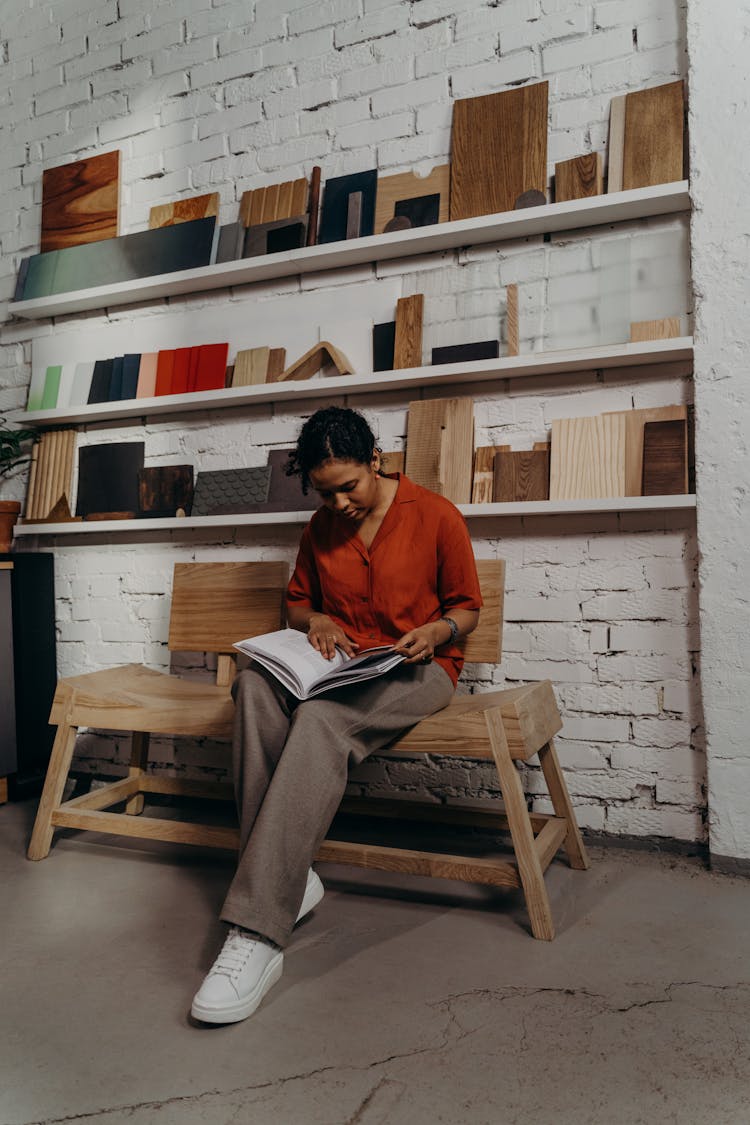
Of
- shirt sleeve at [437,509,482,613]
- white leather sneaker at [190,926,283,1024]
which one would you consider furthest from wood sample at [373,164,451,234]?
white leather sneaker at [190,926,283,1024]

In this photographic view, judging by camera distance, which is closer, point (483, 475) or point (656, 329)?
point (656, 329)

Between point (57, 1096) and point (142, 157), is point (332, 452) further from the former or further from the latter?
point (142, 157)

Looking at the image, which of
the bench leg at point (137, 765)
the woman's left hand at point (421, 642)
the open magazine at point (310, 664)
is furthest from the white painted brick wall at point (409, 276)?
the open magazine at point (310, 664)

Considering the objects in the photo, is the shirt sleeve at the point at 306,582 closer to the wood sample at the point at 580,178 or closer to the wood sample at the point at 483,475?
the wood sample at the point at 483,475

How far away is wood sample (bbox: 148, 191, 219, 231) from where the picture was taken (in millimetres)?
2961

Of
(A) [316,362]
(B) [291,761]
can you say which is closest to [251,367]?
(A) [316,362]

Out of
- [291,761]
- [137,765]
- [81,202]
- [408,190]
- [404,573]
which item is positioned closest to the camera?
[291,761]

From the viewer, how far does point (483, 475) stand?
2541 mm

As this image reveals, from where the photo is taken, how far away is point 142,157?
10.3ft

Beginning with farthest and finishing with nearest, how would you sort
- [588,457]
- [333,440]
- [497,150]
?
[497,150] → [588,457] → [333,440]

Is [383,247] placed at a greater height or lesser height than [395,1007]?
greater

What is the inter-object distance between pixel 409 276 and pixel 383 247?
0.14 m

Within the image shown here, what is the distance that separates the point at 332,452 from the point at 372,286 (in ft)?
3.23

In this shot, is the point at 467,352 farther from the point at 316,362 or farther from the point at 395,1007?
the point at 395,1007
